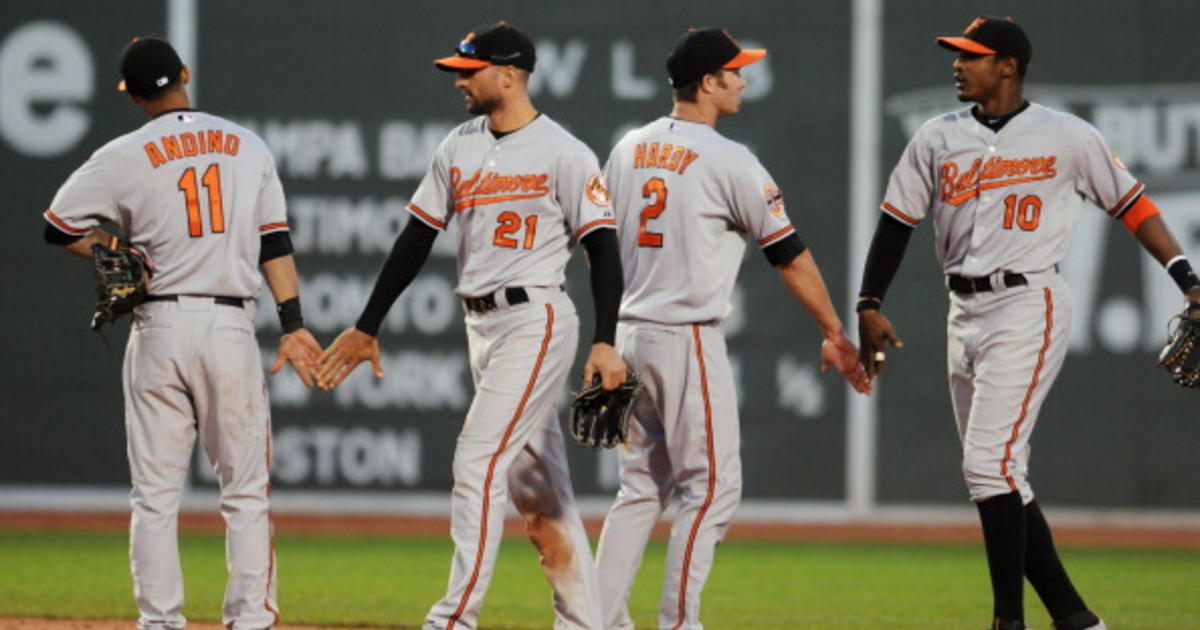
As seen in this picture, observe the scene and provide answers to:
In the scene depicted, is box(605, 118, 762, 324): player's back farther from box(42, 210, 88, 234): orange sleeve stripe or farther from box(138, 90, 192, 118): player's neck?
box(42, 210, 88, 234): orange sleeve stripe

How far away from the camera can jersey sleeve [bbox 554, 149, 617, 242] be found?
5223 millimetres

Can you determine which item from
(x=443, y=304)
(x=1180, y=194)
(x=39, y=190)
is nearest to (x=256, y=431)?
(x=443, y=304)

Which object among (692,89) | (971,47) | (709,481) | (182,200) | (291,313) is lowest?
(709,481)

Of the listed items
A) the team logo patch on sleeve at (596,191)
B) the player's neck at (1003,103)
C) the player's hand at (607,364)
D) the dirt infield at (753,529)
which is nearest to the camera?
the player's hand at (607,364)

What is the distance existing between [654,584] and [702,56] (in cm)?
320

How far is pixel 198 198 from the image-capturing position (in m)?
5.29

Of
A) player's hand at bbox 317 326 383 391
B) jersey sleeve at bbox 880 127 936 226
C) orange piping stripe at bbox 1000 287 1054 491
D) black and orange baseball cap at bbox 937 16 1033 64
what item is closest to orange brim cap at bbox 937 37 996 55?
black and orange baseball cap at bbox 937 16 1033 64

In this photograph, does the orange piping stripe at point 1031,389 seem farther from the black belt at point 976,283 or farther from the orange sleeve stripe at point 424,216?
the orange sleeve stripe at point 424,216

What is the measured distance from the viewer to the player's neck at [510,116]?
5.36m

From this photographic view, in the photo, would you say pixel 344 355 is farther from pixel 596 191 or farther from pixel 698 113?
pixel 698 113

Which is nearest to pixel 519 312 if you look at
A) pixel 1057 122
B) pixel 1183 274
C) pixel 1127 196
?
pixel 1057 122

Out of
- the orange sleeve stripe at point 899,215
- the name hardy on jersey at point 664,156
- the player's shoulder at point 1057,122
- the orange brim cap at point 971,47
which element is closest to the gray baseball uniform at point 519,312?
the name hardy on jersey at point 664,156

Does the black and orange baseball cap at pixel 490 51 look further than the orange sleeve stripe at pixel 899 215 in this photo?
No

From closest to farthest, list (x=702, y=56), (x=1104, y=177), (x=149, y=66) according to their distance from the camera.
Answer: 1. (x=149, y=66)
2. (x=702, y=56)
3. (x=1104, y=177)
